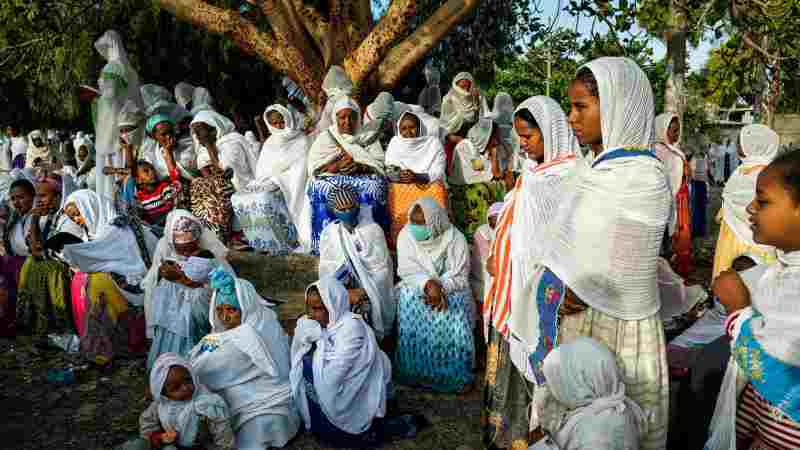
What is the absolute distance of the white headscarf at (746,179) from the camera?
4746 millimetres

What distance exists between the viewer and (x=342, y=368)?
3561mm

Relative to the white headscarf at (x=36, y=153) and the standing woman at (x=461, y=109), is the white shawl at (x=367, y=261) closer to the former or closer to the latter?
the standing woman at (x=461, y=109)

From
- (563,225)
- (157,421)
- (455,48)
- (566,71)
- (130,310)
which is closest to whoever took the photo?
(563,225)

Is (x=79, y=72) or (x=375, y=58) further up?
(x=79, y=72)

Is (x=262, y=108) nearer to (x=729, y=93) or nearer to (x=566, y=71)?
(x=566, y=71)

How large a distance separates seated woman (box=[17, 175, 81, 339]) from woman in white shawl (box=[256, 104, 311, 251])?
7.41 ft

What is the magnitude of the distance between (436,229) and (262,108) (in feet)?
35.2

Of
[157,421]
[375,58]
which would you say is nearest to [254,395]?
[157,421]

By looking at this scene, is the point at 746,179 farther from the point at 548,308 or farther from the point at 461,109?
the point at 461,109

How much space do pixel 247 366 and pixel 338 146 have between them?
325 centimetres

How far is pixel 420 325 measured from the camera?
175 inches

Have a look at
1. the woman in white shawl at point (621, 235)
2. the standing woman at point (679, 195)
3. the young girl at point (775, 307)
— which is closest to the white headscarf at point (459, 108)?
the standing woman at point (679, 195)

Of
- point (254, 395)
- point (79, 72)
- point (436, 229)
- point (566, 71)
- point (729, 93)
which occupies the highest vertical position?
point (79, 72)

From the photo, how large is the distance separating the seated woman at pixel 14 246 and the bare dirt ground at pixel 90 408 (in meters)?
0.53
